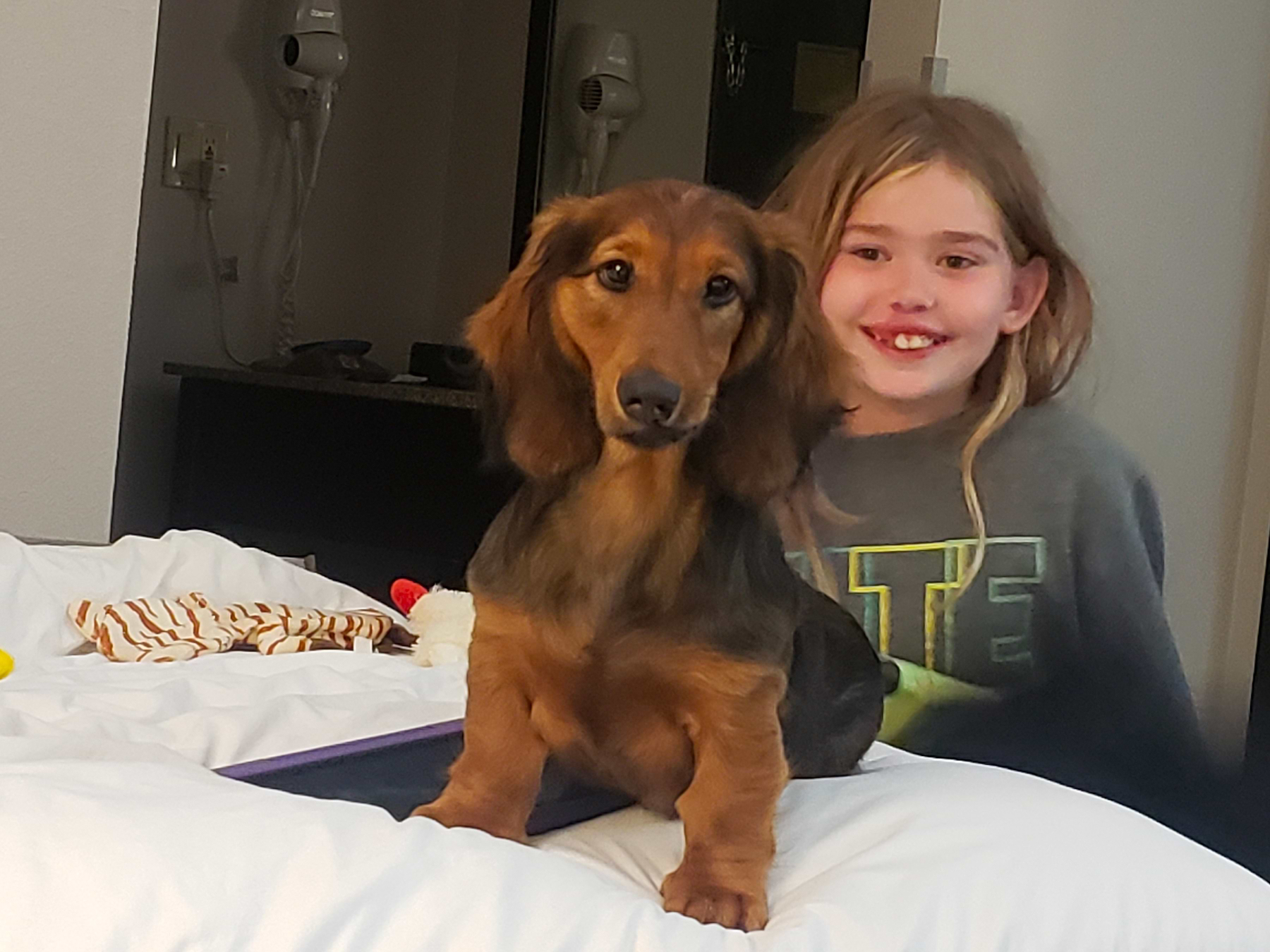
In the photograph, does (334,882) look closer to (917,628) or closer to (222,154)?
(917,628)

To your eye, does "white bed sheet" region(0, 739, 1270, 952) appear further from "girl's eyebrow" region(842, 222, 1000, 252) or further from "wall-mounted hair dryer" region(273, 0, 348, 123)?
"wall-mounted hair dryer" region(273, 0, 348, 123)

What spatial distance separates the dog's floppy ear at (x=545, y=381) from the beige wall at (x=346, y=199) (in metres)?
2.09

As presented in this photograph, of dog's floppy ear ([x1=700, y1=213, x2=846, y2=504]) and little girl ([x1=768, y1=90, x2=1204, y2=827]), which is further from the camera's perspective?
little girl ([x1=768, y1=90, x2=1204, y2=827])

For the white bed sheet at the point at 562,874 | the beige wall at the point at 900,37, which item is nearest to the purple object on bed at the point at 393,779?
the white bed sheet at the point at 562,874

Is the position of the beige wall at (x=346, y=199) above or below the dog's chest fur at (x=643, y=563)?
above

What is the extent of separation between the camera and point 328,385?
8.29 feet

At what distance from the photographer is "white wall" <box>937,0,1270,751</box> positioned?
6.48 feet

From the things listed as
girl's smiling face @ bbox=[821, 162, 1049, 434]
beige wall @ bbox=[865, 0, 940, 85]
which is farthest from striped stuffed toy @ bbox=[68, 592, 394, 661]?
beige wall @ bbox=[865, 0, 940, 85]

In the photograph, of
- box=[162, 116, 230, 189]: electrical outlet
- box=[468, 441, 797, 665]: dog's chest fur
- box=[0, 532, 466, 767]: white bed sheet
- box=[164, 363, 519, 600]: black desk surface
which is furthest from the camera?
box=[162, 116, 230, 189]: electrical outlet

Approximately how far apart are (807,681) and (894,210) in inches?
21.6

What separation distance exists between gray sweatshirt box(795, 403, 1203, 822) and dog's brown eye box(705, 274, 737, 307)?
62cm

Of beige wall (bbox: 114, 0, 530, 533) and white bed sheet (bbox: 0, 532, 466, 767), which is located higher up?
beige wall (bbox: 114, 0, 530, 533)

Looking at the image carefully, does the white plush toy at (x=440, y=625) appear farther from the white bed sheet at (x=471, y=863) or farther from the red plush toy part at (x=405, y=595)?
the white bed sheet at (x=471, y=863)

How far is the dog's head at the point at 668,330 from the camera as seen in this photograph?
67 cm
